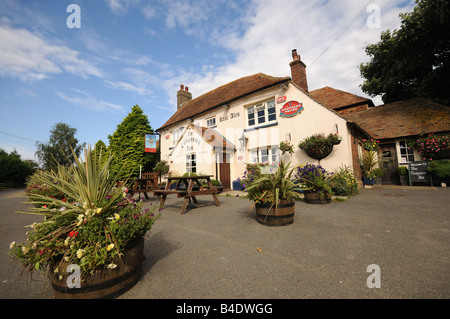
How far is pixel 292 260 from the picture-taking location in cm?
252

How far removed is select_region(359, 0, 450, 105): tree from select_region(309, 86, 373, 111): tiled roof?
3.57 meters

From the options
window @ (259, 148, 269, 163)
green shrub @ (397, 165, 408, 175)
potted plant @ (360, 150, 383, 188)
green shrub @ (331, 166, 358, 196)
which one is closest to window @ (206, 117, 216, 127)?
window @ (259, 148, 269, 163)

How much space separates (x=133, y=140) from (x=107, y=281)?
675 inches

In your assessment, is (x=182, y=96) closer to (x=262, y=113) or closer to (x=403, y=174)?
(x=262, y=113)

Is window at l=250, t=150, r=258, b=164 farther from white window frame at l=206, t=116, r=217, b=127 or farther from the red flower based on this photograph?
the red flower

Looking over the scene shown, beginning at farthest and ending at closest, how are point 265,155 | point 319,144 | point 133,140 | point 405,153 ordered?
point 133,140, point 405,153, point 265,155, point 319,144

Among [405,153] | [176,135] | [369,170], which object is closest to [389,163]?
[405,153]

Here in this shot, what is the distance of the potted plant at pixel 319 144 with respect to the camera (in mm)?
8109

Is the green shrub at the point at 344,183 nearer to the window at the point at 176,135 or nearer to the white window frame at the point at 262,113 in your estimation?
the white window frame at the point at 262,113

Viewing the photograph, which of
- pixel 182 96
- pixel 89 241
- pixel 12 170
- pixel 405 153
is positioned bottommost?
pixel 89 241

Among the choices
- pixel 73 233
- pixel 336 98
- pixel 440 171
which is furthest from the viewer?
pixel 336 98

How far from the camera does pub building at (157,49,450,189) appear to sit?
8922 millimetres

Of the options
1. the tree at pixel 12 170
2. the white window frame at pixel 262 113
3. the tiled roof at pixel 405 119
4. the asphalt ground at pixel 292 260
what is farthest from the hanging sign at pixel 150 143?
the tree at pixel 12 170
